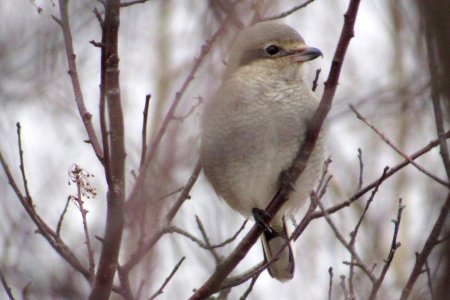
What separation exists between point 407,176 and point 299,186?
3.66 meters

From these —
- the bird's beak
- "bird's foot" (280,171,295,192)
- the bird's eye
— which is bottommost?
"bird's foot" (280,171,295,192)

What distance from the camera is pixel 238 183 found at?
452 centimetres

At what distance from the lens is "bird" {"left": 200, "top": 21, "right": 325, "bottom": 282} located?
431 centimetres

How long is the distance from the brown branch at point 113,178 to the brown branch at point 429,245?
1.20 metres

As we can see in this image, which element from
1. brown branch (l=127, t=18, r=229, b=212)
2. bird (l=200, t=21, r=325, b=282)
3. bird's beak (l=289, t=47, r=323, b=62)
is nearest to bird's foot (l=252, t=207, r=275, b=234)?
bird (l=200, t=21, r=325, b=282)

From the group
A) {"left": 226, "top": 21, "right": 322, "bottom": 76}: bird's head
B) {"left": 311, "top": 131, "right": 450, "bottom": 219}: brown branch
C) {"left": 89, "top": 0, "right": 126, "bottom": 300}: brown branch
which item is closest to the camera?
{"left": 89, "top": 0, "right": 126, "bottom": 300}: brown branch

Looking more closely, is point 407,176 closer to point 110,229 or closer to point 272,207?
point 272,207

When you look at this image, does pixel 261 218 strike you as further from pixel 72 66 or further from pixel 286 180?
pixel 72 66

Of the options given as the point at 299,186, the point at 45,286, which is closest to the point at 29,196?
the point at 45,286

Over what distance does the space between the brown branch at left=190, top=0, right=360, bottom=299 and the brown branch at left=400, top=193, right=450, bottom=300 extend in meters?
0.75

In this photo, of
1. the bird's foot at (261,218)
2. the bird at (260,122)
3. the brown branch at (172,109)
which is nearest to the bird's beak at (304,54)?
the bird at (260,122)

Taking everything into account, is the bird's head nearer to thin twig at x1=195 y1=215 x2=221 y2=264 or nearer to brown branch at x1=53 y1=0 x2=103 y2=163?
Answer: thin twig at x1=195 y1=215 x2=221 y2=264

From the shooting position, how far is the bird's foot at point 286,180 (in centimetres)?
423

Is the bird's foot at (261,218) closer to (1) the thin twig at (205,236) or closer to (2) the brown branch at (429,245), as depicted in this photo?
(1) the thin twig at (205,236)
